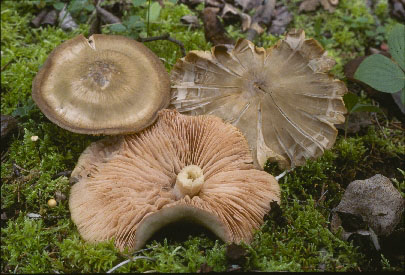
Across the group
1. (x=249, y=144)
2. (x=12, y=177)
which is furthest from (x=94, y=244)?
(x=249, y=144)

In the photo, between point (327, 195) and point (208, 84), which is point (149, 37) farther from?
point (327, 195)

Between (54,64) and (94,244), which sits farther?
(54,64)

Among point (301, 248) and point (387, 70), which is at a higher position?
point (387, 70)

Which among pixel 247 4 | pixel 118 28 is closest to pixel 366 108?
pixel 247 4

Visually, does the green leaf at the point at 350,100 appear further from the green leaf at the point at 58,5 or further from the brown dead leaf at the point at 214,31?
the green leaf at the point at 58,5

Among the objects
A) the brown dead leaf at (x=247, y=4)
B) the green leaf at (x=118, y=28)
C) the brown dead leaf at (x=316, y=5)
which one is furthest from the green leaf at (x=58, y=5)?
the brown dead leaf at (x=316, y=5)

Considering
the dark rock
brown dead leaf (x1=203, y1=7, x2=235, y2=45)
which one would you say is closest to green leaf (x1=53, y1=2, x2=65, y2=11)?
brown dead leaf (x1=203, y1=7, x2=235, y2=45)

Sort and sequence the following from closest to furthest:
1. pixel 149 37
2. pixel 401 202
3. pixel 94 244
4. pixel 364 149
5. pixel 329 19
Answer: pixel 94 244 < pixel 401 202 < pixel 364 149 < pixel 149 37 < pixel 329 19

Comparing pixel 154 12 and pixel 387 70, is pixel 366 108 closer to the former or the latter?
pixel 387 70
